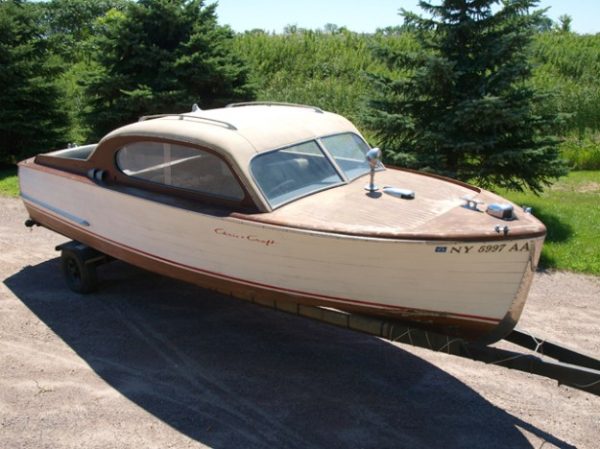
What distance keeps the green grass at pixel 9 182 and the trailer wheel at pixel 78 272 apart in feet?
19.3

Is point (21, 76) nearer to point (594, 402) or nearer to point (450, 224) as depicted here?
point (450, 224)

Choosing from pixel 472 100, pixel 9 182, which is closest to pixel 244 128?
pixel 472 100

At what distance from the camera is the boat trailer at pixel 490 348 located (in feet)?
13.1

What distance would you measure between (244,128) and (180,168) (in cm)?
76

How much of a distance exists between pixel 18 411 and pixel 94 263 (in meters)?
2.34

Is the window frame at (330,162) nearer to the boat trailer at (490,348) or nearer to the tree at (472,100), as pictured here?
the boat trailer at (490,348)

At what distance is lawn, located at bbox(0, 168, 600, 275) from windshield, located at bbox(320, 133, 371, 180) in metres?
3.64

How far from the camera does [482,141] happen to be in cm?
934

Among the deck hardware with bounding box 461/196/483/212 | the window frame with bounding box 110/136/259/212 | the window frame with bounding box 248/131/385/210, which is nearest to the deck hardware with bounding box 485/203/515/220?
the deck hardware with bounding box 461/196/483/212

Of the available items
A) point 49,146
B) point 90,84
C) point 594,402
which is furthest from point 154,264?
point 49,146

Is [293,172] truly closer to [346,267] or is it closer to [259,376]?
[346,267]

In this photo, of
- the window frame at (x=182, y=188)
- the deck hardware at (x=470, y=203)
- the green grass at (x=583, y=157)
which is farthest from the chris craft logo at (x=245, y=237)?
A: the green grass at (x=583, y=157)

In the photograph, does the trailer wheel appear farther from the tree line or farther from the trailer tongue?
the tree line

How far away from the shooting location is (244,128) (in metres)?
5.46
